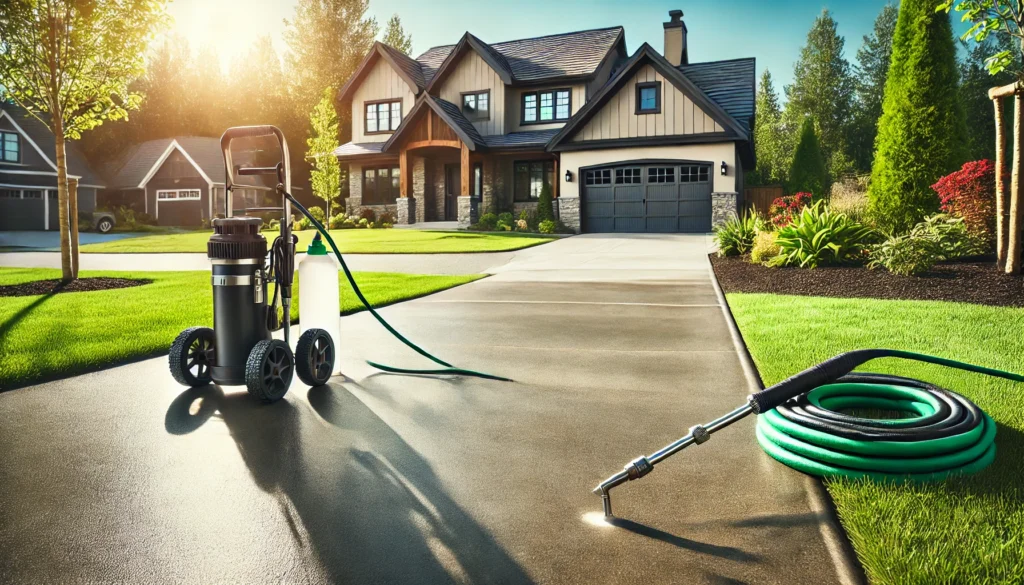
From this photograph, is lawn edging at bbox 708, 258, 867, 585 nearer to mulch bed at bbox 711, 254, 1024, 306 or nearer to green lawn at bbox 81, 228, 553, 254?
mulch bed at bbox 711, 254, 1024, 306

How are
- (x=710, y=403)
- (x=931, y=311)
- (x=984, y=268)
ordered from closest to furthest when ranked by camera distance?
1. (x=710, y=403)
2. (x=931, y=311)
3. (x=984, y=268)

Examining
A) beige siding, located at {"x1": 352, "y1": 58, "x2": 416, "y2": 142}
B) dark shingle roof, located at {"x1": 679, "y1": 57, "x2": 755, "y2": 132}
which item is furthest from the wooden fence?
beige siding, located at {"x1": 352, "y1": 58, "x2": 416, "y2": 142}

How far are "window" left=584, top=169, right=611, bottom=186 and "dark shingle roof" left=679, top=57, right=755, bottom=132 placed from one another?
4488 millimetres

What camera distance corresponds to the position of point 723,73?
2572 cm

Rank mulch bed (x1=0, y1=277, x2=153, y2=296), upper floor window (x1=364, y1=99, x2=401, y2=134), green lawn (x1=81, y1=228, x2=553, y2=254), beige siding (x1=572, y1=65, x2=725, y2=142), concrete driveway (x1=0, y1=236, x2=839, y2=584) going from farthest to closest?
1. upper floor window (x1=364, y1=99, x2=401, y2=134)
2. beige siding (x1=572, y1=65, x2=725, y2=142)
3. green lawn (x1=81, y1=228, x2=553, y2=254)
4. mulch bed (x1=0, y1=277, x2=153, y2=296)
5. concrete driveway (x1=0, y1=236, x2=839, y2=584)

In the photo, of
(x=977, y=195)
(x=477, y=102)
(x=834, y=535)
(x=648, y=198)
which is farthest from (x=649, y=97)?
(x=834, y=535)

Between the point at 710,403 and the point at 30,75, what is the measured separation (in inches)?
453

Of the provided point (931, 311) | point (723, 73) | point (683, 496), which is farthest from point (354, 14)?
point (683, 496)

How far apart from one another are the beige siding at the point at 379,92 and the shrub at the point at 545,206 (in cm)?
843

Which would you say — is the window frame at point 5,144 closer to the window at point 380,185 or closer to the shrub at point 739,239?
the window at point 380,185

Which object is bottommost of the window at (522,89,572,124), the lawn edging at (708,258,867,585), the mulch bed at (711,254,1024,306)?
the lawn edging at (708,258,867,585)

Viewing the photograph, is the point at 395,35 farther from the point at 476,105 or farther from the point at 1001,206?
the point at 1001,206

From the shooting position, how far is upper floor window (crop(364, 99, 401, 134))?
30.5 meters

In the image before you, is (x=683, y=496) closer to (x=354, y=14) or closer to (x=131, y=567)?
(x=131, y=567)
